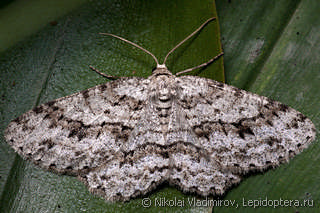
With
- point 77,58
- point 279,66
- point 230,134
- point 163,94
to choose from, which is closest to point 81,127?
point 77,58

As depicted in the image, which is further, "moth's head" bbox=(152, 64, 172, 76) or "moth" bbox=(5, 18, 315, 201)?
"moth's head" bbox=(152, 64, 172, 76)

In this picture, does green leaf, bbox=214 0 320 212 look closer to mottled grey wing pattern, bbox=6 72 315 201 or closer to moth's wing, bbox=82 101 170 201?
mottled grey wing pattern, bbox=6 72 315 201

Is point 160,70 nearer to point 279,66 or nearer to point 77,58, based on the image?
point 77,58

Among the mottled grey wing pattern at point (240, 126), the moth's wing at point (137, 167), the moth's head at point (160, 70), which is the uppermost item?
the moth's head at point (160, 70)

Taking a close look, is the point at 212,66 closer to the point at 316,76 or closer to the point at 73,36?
the point at 316,76

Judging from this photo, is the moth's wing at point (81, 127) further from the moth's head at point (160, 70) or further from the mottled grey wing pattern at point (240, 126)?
the mottled grey wing pattern at point (240, 126)

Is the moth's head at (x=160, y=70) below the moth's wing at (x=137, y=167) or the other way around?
the other way around

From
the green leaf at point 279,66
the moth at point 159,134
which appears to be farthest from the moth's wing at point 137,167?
the green leaf at point 279,66

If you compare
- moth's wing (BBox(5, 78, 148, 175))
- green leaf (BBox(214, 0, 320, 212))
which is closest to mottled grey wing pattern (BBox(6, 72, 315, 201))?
moth's wing (BBox(5, 78, 148, 175))
